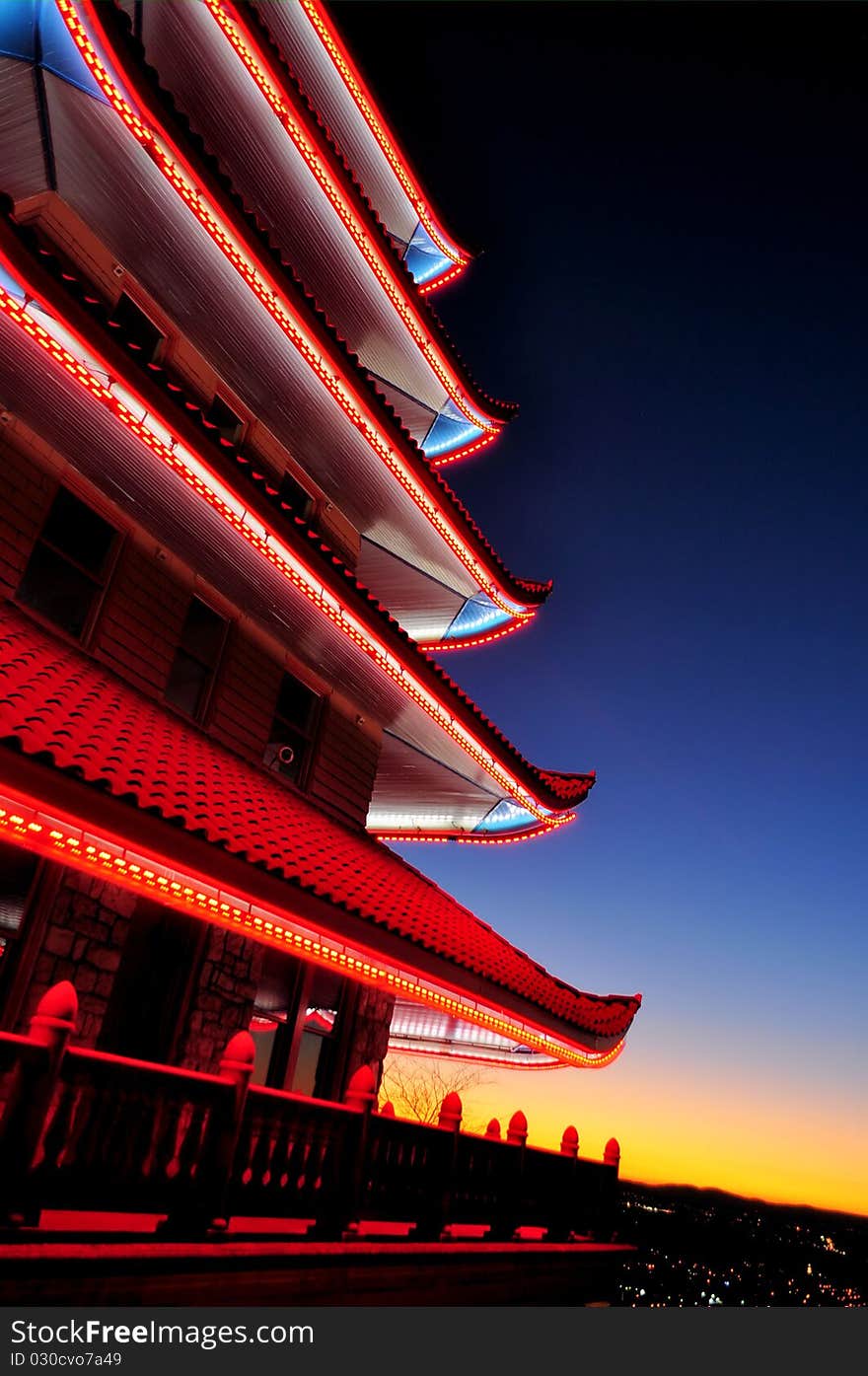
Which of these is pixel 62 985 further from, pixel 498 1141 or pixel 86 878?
pixel 498 1141

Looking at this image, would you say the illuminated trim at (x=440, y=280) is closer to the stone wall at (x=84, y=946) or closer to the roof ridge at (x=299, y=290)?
the roof ridge at (x=299, y=290)

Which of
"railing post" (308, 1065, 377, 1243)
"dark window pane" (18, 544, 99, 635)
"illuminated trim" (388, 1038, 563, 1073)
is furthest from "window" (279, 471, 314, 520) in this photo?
"illuminated trim" (388, 1038, 563, 1073)

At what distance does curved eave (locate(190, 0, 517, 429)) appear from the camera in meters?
7.94

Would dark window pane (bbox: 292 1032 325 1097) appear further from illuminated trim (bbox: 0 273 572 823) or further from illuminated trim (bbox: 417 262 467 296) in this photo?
illuminated trim (bbox: 417 262 467 296)

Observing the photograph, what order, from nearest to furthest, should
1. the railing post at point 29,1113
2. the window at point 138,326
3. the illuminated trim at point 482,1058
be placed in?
1. the railing post at point 29,1113
2. the window at point 138,326
3. the illuminated trim at point 482,1058

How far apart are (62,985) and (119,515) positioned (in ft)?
16.1

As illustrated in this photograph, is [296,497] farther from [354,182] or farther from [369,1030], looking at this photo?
[369,1030]

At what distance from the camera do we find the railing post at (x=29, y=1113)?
413cm

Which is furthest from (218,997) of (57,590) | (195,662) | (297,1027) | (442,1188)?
(57,590)

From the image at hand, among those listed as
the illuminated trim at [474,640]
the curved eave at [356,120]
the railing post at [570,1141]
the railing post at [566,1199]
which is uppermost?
the curved eave at [356,120]

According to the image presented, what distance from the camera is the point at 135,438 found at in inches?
278

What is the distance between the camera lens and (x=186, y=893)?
565cm

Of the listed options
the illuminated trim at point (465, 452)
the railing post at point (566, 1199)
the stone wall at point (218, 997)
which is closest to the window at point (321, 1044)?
the stone wall at point (218, 997)
